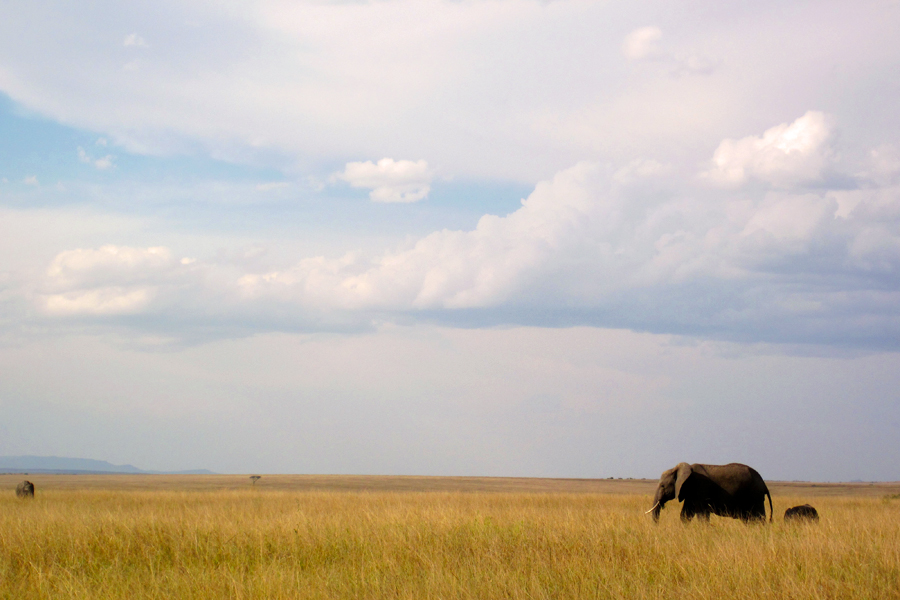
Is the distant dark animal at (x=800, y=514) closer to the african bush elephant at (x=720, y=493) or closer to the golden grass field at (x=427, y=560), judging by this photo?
the african bush elephant at (x=720, y=493)

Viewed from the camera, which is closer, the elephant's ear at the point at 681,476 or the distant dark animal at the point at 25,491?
the elephant's ear at the point at 681,476

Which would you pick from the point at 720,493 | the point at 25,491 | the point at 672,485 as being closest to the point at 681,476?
the point at 672,485

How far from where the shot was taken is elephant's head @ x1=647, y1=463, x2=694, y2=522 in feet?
58.9

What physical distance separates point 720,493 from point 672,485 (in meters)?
1.25

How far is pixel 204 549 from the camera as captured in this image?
11109 millimetres

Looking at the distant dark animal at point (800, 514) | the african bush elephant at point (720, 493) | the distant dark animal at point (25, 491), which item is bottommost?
the distant dark animal at point (25, 491)

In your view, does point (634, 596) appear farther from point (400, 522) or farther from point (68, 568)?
point (68, 568)

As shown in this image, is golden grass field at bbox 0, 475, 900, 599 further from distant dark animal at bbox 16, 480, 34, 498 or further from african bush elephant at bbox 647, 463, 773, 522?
distant dark animal at bbox 16, 480, 34, 498

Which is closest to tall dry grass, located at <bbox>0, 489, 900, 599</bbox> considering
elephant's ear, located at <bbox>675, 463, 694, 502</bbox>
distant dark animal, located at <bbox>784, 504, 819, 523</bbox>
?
distant dark animal, located at <bbox>784, 504, 819, 523</bbox>

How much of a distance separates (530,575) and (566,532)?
3.63 meters

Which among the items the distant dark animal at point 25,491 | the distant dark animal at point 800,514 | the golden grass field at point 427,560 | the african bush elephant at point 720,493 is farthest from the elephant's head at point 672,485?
the distant dark animal at point 25,491

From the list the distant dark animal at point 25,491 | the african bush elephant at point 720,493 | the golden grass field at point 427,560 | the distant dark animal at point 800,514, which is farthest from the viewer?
the distant dark animal at point 25,491

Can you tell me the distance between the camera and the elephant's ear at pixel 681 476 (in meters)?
17.9

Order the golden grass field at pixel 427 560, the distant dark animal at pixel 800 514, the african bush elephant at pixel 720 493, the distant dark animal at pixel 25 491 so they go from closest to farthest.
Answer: the golden grass field at pixel 427 560 < the distant dark animal at pixel 800 514 < the african bush elephant at pixel 720 493 < the distant dark animal at pixel 25 491
